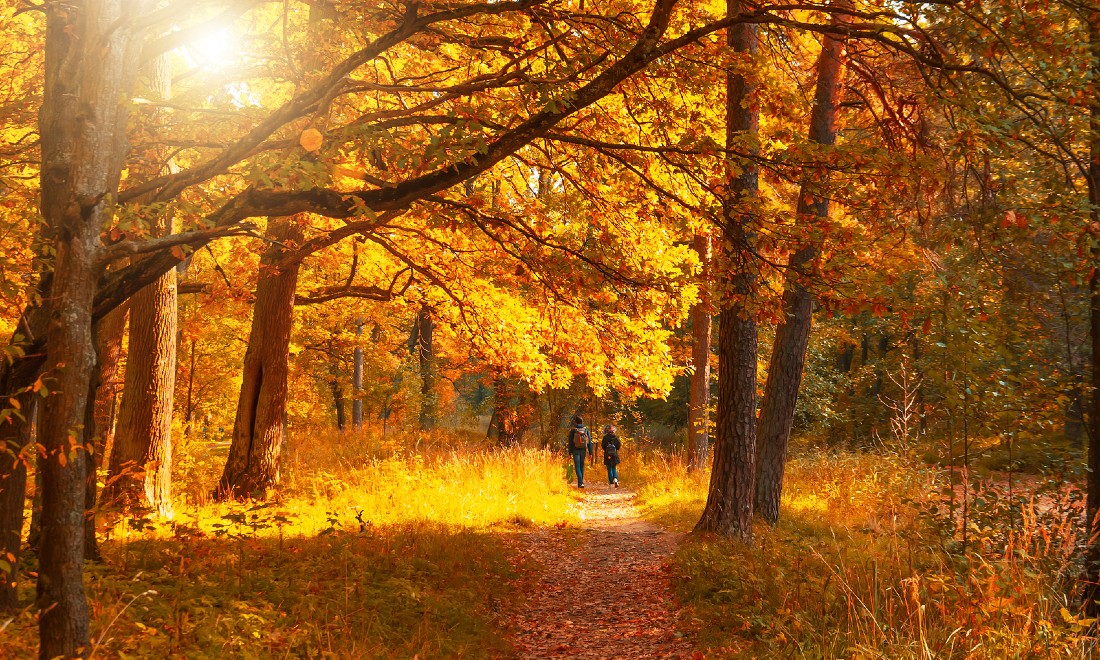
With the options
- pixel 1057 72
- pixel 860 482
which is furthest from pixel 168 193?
pixel 860 482

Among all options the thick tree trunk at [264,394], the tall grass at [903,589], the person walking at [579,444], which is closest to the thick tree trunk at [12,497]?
the tall grass at [903,589]

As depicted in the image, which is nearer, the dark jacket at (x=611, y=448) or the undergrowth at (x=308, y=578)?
the undergrowth at (x=308, y=578)

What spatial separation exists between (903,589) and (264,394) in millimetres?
8695

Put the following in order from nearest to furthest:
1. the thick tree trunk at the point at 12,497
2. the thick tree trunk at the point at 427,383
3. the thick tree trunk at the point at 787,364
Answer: the thick tree trunk at the point at 12,497, the thick tree trunk at the point at 787,364, the thick tree trunk at the point at 427,383

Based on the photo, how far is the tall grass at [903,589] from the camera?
448 centimetres

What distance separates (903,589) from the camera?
16.5 feet

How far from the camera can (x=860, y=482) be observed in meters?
12.6

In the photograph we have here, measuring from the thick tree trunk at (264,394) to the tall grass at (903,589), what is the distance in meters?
6.17

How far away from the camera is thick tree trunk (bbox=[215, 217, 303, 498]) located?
1056 centimetres

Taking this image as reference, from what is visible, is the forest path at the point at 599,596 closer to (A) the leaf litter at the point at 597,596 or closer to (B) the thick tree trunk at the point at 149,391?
(A) the leaf litter at the point at 597,596

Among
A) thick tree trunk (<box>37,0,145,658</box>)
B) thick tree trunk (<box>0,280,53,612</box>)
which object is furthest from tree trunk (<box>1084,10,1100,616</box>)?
thick tree trunk (<box>0,280,53,612</box>)

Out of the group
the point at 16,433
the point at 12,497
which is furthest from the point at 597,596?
the point at 16,433

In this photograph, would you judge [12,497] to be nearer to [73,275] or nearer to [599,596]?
[73,275]

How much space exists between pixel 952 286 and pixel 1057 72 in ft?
5.33
